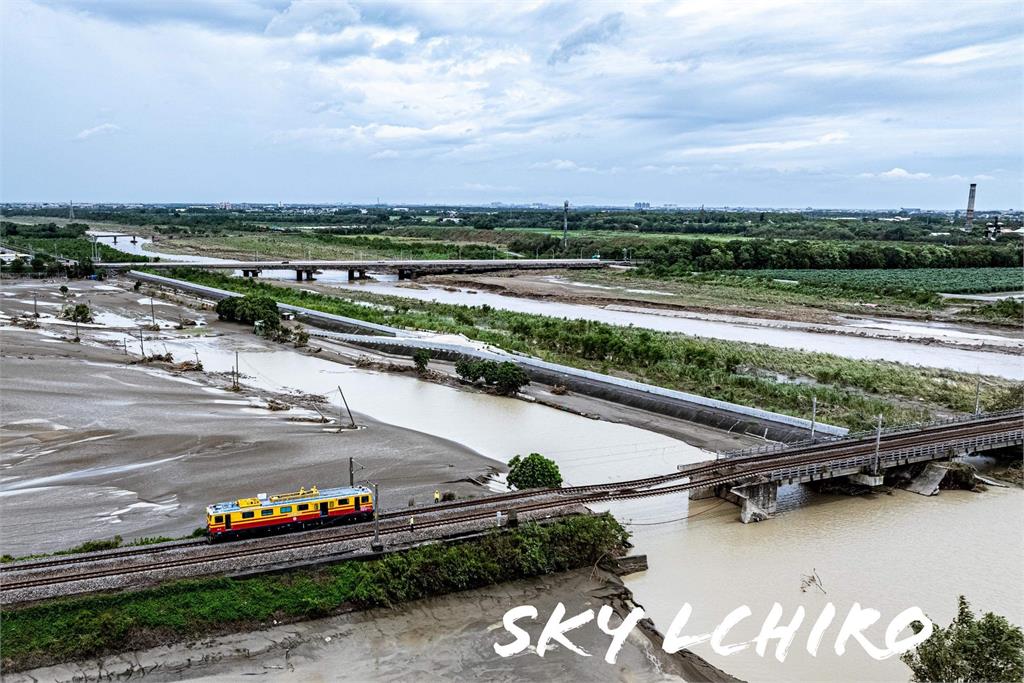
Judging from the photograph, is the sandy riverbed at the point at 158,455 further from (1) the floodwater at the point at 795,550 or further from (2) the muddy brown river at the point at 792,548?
(2) the muddy brown river at the point at 792,548

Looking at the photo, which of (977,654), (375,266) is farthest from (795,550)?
(375,266)

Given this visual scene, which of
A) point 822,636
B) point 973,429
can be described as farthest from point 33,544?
point 973,429

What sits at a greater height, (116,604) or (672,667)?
(116,604)

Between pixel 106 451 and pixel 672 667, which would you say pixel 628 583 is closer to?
pixel 672 667

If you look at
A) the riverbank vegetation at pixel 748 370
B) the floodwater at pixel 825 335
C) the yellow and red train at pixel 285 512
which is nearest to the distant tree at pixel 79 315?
the riverbank vegetation at pixel 748 370

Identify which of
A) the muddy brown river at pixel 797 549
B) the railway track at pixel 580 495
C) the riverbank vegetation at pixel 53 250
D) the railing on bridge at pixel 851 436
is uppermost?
the riverbank vegetation at pixel 53 250

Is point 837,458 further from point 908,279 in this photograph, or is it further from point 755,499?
point 908,279

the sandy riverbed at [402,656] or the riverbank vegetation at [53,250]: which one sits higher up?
the riverbank vegetation at [53,250]

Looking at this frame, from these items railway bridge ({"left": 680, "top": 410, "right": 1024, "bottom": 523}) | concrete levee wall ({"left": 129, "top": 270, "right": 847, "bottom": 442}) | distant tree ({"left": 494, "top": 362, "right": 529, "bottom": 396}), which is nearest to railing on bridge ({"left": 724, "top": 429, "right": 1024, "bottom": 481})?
railway bridge ({"left": 680, "top": 410, "right": 1024, "bottom": 523})
